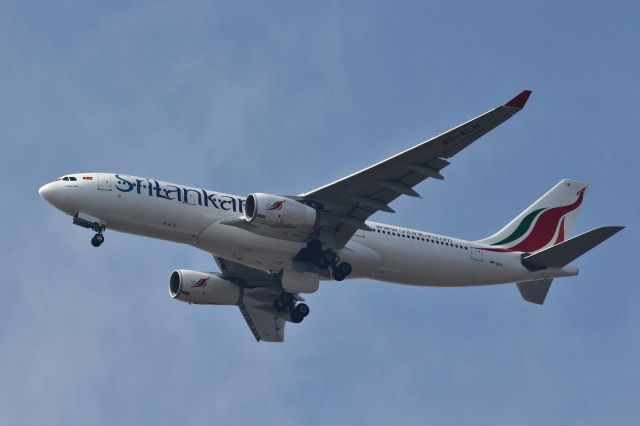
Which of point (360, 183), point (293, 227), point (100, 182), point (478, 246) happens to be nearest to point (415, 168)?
point (360, 183)

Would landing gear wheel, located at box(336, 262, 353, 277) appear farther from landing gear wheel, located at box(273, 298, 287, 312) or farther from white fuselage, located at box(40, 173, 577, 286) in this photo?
landing gear wheel, located at box(273, 298, 287, 312)

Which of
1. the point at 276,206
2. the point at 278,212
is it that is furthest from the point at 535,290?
the point at 276,206

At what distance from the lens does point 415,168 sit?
1945 inches

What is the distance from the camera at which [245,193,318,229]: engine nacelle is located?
164 ft

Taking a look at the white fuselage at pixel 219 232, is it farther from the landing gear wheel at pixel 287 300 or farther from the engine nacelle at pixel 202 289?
the engine nacelle at pixel 202 289

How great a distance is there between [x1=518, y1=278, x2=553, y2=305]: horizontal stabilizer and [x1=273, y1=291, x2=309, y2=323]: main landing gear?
1049cm

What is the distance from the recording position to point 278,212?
1982 inches

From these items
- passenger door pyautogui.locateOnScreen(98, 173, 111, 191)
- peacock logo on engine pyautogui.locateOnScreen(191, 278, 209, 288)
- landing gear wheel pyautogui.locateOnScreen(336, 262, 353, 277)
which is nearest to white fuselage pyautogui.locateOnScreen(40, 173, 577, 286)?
passenger door pyautogui.locateOnScreen(98, 173, 111, 191)

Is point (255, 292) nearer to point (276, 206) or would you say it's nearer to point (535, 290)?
point (276, 206)

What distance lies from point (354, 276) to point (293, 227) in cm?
504

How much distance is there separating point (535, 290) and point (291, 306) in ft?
38.5

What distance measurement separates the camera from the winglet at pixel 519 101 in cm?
4491

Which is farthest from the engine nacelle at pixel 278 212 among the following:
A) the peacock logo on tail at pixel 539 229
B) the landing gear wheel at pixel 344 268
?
the peacock logo on tail at pixel 539 229

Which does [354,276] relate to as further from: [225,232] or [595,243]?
[595,243]
